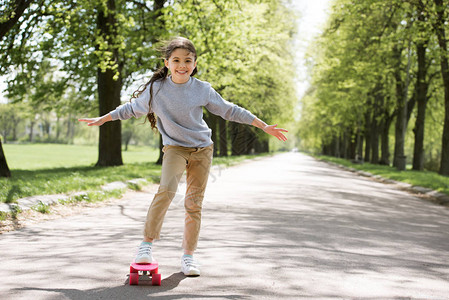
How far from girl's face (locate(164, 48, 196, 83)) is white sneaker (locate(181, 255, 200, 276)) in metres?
1.47

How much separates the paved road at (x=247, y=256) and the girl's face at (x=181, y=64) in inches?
63.8

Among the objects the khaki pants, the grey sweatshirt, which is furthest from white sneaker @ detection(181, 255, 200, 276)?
the grey sweatshirt

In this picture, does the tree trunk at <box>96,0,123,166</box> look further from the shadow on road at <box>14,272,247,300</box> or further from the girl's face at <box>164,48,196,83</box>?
the shadow on road at <box>14,272,247,300</box>

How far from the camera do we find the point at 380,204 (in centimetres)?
1090

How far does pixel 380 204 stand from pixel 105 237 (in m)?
7.09

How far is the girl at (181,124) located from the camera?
3.99m

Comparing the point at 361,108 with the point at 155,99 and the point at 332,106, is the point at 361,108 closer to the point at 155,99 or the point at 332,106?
the point at 332,106

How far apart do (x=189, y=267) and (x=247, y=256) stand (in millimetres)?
982

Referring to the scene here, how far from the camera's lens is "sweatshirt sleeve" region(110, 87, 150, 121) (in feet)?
13.5

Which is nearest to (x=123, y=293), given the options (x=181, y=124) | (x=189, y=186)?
(x=189, y=186)

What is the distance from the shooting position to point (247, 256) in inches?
189

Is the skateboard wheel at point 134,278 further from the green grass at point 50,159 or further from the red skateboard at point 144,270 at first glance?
the green grass at point 50,159

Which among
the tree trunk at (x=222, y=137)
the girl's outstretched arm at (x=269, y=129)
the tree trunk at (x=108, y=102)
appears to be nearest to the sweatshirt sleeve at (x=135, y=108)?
the girl's outstretched arm at (x=269, y=129)

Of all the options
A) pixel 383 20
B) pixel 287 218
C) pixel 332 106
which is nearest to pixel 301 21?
pixel 332 106
